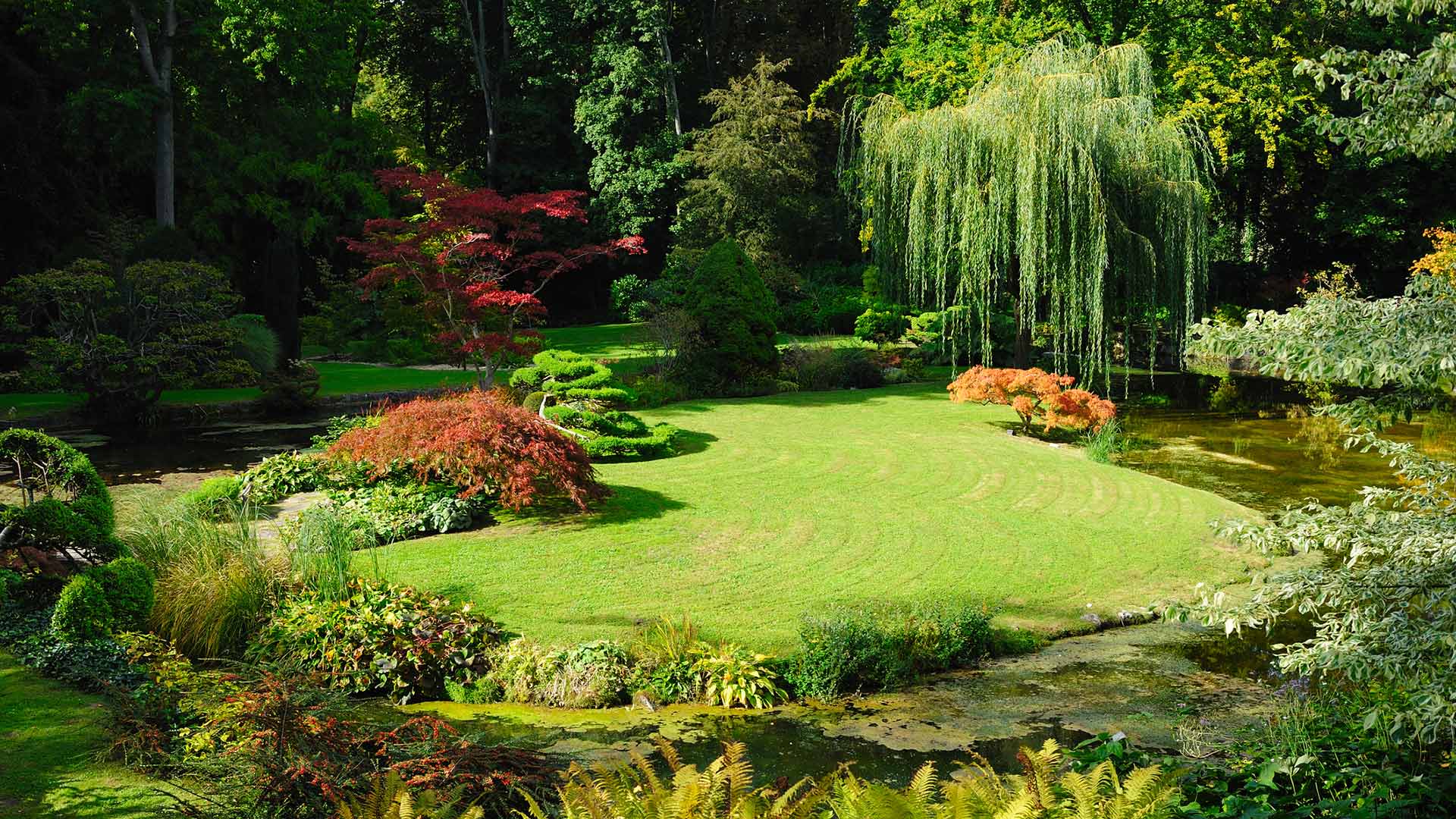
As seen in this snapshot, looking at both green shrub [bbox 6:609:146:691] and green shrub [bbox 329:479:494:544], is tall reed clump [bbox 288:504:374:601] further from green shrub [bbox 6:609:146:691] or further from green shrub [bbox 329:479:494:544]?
green shrub [bbox 6:609:146:691]

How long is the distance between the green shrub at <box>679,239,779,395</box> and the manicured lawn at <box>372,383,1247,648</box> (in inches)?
203

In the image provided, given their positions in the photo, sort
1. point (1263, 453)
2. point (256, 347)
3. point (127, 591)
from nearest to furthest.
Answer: point (127, 591) < point (1263, 453) < point (256, 347)

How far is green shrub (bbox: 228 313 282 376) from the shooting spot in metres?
21.3

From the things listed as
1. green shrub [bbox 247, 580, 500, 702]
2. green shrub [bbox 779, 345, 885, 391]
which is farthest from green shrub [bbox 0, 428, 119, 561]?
green shrub [bbox 779, 345, 885, 391]

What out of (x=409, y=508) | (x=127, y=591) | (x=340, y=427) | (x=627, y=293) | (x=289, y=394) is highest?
(x=627, y=293)

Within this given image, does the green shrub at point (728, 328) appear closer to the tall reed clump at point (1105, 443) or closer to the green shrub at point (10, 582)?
the tall reed clump at point (1105, 443)

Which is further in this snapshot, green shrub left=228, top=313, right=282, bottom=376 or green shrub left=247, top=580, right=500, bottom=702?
green shrub left=228, top=313, right=282, bottom=376

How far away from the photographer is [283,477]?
11.2 m

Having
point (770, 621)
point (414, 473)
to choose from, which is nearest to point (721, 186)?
point (414, 473)

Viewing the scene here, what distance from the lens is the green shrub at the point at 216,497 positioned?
988cm

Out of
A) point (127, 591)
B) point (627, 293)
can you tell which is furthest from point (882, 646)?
point (627, 293)

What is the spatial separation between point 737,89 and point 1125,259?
1588cm

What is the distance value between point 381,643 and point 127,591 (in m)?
1.63

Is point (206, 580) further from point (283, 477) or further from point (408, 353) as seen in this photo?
point (408, 353)
